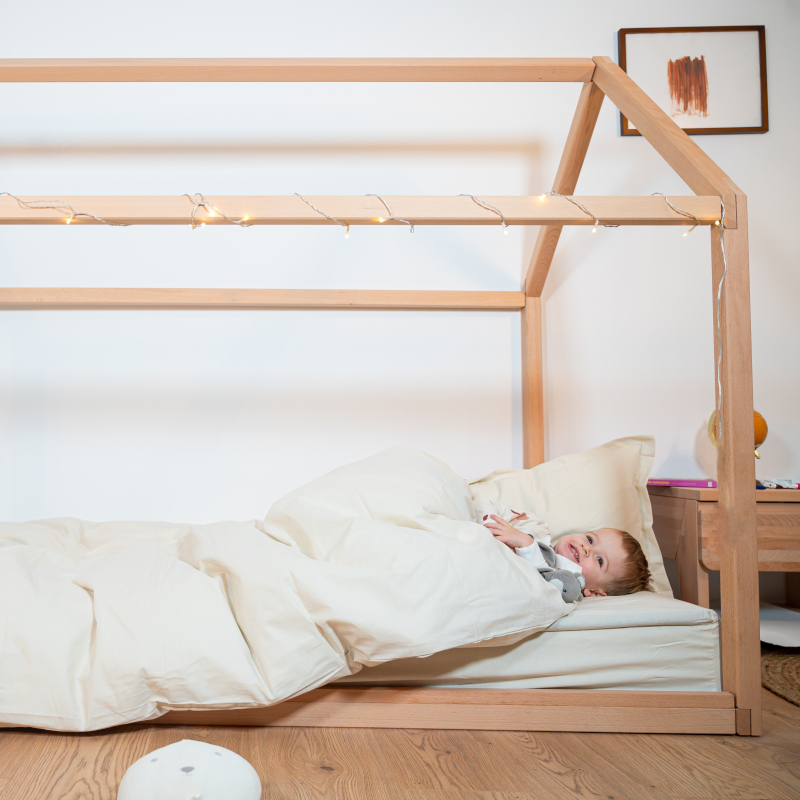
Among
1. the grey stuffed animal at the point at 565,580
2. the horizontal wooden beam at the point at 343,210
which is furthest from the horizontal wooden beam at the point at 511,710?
the horizontal wooden beam at the point at 343,210

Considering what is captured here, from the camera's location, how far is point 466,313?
7.02ft

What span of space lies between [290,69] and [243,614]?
1.41 m

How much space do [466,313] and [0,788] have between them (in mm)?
1733

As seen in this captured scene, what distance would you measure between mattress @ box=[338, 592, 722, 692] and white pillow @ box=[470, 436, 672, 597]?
1.27 ft

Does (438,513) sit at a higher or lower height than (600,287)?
lower

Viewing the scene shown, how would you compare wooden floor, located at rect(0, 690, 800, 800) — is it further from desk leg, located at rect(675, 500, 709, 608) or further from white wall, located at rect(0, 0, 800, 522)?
white wall, located at rect(0, 0, 800, 522)

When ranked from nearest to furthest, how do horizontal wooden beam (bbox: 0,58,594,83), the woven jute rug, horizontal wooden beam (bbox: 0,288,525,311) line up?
the woven jute rug
horizontal wooden beam (bbox: 0,58,594,83)
horizontal wooden beam (bbox: 0,288,525,311)

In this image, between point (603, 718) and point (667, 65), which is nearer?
point (603, 718)

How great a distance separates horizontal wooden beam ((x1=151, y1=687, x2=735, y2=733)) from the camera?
1003mm

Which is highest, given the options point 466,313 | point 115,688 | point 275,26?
point 275,26

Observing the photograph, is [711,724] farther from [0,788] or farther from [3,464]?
[3,464]

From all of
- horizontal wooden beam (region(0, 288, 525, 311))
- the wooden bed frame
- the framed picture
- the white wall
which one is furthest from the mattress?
the framed picture

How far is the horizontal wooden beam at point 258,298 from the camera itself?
6.25 ft

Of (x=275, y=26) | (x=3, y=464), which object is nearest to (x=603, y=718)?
(x=3, y=464)
